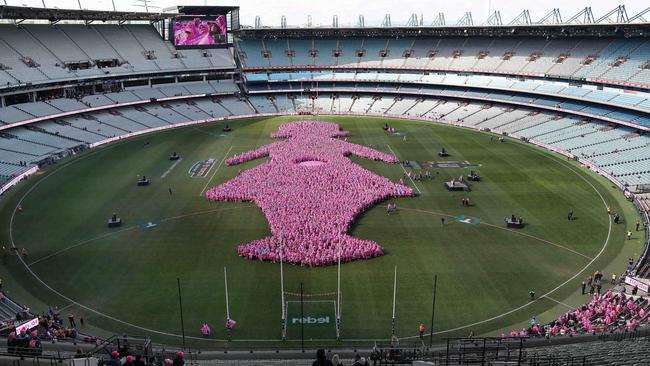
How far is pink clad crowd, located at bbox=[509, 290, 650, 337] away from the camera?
22.2 m

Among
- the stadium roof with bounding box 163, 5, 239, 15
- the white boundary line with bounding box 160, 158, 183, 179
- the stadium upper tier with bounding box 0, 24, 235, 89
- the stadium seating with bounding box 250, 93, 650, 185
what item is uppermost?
the stadium roof with bounding box 163, 5, 239, 15

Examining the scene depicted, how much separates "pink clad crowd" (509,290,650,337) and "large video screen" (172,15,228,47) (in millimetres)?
77570

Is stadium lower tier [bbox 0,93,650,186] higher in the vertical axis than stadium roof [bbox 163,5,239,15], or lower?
lower

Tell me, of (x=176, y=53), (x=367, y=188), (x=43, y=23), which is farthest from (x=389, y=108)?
(x=43, y=23)

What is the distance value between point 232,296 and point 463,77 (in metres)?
65.4

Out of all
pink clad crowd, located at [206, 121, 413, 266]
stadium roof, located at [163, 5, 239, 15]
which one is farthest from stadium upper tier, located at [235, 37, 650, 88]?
pink clad crowd, located at [206, 121, 413, 266]

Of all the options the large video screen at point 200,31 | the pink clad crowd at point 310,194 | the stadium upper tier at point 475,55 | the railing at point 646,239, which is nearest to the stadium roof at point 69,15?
the large video screen at point 200,31

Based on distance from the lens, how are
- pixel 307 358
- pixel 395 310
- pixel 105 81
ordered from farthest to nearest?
pixel 105 81
pixel 395 310
pixel 307 358

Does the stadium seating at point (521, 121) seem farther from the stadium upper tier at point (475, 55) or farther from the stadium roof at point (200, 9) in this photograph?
the stadium roof at point (200, 9)

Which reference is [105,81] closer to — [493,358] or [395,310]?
[395,310]

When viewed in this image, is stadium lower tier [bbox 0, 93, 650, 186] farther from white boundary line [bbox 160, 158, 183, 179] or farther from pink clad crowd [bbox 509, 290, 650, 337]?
pink clad crowd [bbox 509, 290, 650, 337]

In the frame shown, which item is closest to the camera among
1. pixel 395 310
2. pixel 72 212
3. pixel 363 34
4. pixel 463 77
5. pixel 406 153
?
pixel 395 310

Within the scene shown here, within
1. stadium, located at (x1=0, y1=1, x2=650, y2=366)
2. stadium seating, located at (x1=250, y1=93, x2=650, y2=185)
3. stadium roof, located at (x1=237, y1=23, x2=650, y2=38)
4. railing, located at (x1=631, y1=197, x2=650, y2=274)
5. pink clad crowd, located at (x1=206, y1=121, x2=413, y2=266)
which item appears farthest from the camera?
stadium roof, located at (x1=237, y1=23, x2=650, y2=38)

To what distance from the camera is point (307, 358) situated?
1919 cm
